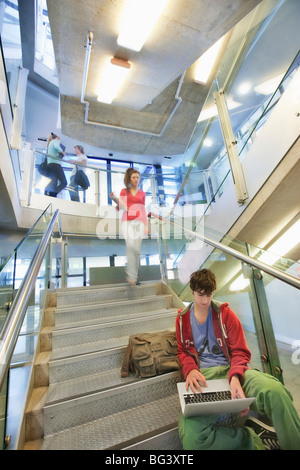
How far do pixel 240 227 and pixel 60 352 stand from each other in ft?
7.14

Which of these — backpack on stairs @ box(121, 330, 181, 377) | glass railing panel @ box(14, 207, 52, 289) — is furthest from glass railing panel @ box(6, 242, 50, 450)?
backpack on stairs @ box(121, 330, 181, 377)

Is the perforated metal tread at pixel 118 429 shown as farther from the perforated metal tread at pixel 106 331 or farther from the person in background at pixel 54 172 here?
the person in background at pixel 54 172

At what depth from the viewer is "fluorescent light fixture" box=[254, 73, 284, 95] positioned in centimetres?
218

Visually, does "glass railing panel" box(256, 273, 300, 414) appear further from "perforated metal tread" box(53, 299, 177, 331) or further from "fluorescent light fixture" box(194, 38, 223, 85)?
"fluorescent light fixture" box(194, 38, 223, 85)

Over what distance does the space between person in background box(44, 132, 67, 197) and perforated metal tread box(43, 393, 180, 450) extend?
4.40 meters

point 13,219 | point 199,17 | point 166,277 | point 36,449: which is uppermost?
point 199,17

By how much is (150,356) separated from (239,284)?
105cm

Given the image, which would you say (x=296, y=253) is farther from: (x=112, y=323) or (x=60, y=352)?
(x=60, y=352)

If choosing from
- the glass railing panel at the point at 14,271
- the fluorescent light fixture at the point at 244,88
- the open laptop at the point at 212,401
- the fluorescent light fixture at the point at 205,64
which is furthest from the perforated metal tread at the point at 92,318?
the fluorescent light fixture at the point at 205,64

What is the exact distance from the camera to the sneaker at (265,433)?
1.20m

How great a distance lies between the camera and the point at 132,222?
305 centimetres

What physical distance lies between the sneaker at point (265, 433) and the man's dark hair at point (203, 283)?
777 millimetres

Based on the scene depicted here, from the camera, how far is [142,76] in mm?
4258

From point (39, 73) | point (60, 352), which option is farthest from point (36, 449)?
point (39, 73)
